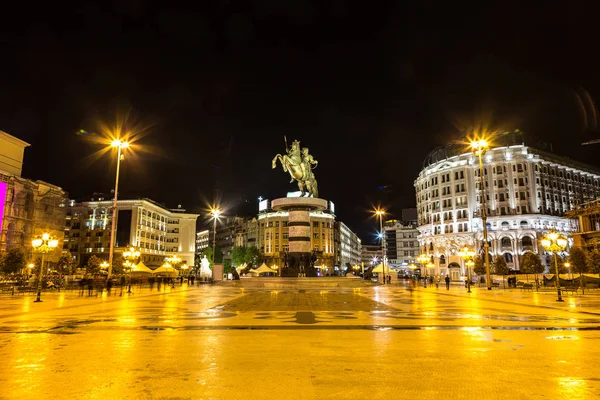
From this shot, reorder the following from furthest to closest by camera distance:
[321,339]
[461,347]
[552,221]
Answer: [552,221], [321,339], [461,347]

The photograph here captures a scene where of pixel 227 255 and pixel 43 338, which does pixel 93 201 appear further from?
pixel 43 338

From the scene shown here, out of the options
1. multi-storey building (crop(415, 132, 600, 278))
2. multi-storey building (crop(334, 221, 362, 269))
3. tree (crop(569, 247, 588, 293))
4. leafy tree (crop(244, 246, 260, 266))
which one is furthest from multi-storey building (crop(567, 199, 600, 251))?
multi-storey building (crop(334, 221, 362, 269))

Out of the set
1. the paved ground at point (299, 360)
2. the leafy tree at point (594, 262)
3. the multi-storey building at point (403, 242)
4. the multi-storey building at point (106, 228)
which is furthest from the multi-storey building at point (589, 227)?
the multi-storey building at point (403, 242)

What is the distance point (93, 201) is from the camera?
119375mm

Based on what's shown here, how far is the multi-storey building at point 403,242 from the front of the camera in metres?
177

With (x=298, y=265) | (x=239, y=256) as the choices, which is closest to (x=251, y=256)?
(x=239, y=256)

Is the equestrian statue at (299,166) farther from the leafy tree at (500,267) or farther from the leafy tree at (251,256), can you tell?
the leafy tree at (251,256)

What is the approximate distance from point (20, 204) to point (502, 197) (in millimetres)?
113194

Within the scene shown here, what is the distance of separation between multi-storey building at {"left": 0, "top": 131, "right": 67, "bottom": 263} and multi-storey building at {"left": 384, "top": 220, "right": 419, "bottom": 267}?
132 m

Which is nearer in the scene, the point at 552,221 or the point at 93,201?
the point at 552,221

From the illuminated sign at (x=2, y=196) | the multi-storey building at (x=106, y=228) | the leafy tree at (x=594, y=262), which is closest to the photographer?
the leafy tree at (x=594, y=262)

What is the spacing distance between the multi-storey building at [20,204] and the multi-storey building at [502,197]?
9786 cm

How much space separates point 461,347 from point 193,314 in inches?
489

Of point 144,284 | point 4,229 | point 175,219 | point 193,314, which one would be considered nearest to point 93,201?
point 175,219
